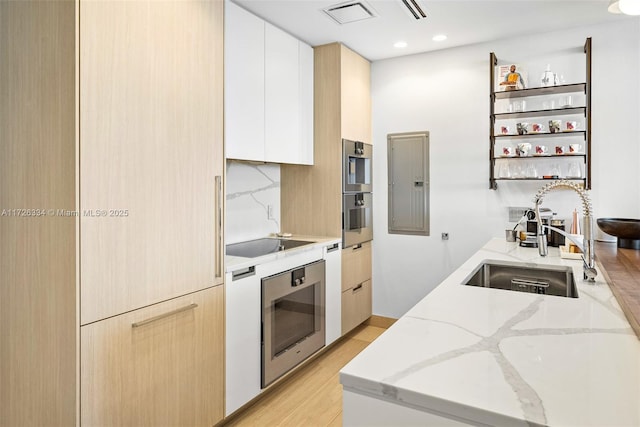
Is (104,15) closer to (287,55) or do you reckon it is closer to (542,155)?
(287,55)

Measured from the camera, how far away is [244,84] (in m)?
2.58

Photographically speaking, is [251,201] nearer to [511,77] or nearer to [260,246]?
[260,246]

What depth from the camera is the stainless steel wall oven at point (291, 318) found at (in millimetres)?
2459

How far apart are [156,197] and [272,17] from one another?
5.25 feet

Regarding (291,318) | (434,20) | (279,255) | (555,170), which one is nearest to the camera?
(279,255)

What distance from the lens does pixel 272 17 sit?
276cm

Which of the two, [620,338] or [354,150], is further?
[354,150]

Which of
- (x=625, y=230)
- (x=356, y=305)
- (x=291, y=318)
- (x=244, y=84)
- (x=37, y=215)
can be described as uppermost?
(x=244, y=84)

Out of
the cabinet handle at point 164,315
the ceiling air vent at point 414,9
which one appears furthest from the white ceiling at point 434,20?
the cabinet handle at point 164,315

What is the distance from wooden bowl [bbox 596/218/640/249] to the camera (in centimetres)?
243

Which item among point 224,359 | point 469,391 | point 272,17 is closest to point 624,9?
point 272,17

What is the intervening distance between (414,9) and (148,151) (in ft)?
6.15

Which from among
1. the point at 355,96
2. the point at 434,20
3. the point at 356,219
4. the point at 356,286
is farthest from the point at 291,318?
the point at 434,20

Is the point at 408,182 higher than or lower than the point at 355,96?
lower
